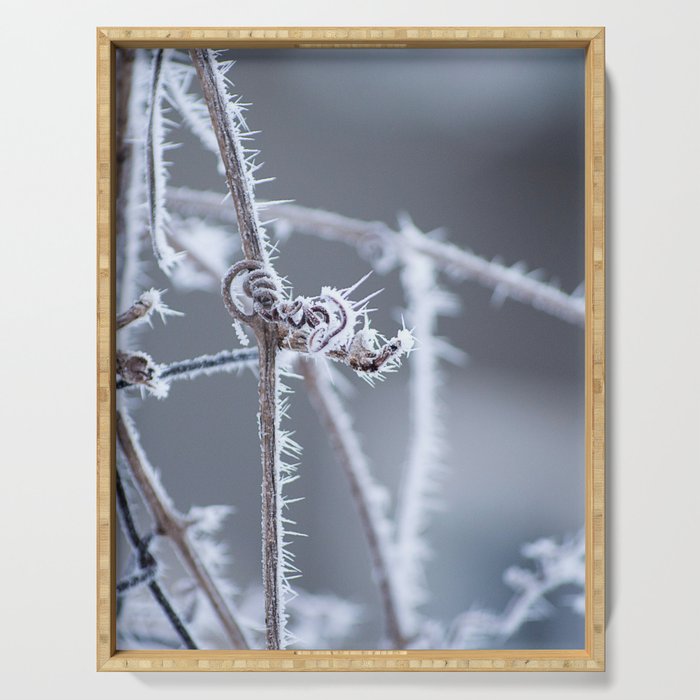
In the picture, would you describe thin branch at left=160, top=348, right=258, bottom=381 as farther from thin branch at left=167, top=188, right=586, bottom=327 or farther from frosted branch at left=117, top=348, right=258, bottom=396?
thin branch at left=167, top=188, right=586, bottom=327

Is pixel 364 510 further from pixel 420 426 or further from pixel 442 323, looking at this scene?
pixel 442 323

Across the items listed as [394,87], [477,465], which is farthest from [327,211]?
[477,465]

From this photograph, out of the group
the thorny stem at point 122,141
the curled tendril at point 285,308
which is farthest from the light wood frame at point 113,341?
the curled tendril at point 285,308

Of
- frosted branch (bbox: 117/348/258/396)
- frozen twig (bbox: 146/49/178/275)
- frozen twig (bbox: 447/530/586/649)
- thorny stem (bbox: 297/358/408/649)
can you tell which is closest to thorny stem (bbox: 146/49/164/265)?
frozen twig (bbox: 146/49/178/275)

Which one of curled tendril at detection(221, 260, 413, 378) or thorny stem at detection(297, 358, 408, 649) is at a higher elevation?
curled tendril at detection(221, 260, 413, 378)

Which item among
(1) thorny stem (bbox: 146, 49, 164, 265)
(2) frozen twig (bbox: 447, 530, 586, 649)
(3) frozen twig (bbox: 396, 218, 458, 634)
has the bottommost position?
(2) frozen twig (bbox: 447, 530, 586, 649)

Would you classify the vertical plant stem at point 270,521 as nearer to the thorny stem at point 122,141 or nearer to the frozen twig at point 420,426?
the frozen twig at point 420,426

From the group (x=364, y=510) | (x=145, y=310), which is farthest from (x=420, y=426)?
(x=145, y=310)
